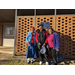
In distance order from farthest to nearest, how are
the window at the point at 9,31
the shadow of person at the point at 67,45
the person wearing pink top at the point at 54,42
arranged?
the window at the point at 9,31 < the shadow of person at the point at 67,45 < the person wearing pink top at the point at 54,42

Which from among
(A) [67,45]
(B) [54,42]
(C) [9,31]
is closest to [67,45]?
(A) [67,45]

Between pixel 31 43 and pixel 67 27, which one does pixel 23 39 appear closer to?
pixel 31 43

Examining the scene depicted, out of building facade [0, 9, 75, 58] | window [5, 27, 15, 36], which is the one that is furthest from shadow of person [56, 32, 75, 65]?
window [5, 27, 15, 36]

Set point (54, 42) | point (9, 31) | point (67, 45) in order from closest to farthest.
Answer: point (54, 42) < point (67, 45) < point (9, 31)

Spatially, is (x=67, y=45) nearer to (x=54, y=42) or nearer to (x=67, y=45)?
(x=67, y=45)

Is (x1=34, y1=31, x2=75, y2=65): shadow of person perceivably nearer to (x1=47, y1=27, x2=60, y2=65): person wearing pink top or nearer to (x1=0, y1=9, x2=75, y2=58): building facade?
(x1=0, y1=9, x2=75, y2=58): building facade

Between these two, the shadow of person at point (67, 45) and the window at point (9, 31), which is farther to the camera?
the window at point (9, 31)

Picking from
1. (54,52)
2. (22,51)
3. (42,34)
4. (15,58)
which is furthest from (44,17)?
(15,58)

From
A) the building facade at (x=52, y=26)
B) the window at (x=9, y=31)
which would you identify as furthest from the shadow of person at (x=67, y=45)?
the window at (x=9, y=31)

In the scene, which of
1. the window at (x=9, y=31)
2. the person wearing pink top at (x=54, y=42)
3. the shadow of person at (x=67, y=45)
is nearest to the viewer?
the person wearing pink top at (x=54, y=42)

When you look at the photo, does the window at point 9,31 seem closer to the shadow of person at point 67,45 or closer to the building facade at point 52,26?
the building facade at point 52,26

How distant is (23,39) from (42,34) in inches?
58.7

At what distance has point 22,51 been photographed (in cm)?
338

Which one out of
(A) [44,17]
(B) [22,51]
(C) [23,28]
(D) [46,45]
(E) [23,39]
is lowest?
(B) [22,51]
